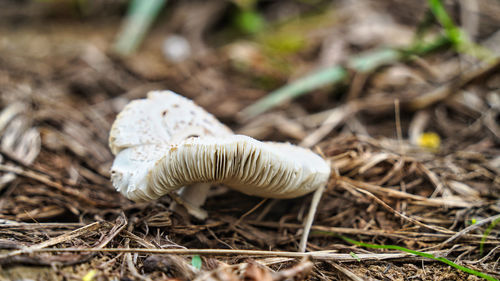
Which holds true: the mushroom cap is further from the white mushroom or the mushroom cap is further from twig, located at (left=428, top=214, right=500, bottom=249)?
twig, located at (left=428, top=214, right=500, bottom=249)

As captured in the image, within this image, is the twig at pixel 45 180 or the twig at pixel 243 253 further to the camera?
the twig at pixel 45 180

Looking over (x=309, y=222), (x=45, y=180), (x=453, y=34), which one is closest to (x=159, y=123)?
(x=45, y=180)

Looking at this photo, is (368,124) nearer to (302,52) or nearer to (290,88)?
(290,88)

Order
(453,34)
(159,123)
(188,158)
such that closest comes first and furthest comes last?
1. (188,158)
2. (159,123)
3. (453,34)

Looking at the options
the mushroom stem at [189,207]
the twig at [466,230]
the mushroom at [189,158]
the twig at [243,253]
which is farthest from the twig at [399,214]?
the mushroom stem at [189,207]

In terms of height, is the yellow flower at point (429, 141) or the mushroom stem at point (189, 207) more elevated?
→ the mushroom stem at point (189, 207)

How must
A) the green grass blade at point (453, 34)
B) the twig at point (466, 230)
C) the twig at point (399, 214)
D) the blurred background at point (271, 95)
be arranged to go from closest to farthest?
the twig at point (466, 230), the twig at point (399, 214), the blurred background at point (271, 95), the green grass blade at point (453, 34)

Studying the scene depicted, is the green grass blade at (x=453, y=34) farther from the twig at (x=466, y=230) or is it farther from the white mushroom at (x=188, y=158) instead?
the white mushroom at (x=188, y=158)

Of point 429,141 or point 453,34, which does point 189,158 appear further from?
point 453,34

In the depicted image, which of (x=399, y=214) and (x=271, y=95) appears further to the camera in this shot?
(x=271, y=95)
